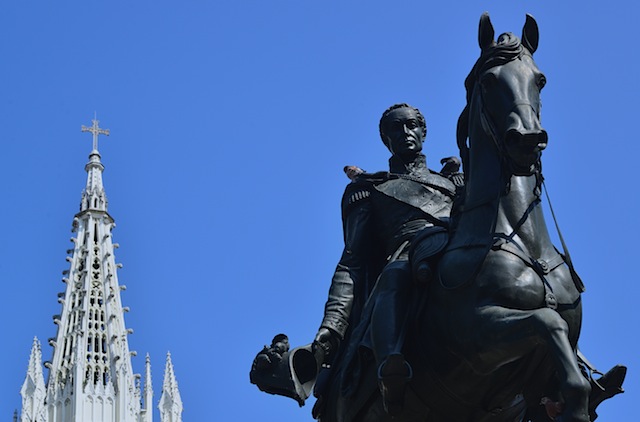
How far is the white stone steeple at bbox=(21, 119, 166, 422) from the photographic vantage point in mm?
128375

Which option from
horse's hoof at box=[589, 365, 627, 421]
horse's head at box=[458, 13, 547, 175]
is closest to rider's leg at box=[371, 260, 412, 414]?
horse's head at box=[458, 13, 547, 175]

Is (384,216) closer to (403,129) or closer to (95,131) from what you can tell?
(403,129)

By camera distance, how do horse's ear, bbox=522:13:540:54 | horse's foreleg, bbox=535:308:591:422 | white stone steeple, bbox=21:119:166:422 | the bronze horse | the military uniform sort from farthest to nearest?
white stone steeple, bbox=21:119:166:422 → the military uniform → horse's ear, bbox=522:13:540:54 → the bronze horse → horse's foreleg, bbox=535:308:591:422

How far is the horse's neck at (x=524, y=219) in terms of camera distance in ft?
39.8

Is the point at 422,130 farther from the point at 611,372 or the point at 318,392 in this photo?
the point at 611,372

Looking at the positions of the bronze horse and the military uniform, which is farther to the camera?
the military uniform

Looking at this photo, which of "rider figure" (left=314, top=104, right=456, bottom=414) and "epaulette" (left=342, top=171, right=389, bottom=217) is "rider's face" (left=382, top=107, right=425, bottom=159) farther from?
"epaulette" (left=342, top=171, right=389, bottom=217)

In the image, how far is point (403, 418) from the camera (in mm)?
12695

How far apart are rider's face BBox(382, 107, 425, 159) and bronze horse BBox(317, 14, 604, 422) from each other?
1616 mm

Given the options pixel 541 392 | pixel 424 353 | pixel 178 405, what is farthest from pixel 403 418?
pixel 178 405

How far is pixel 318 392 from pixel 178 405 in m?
118

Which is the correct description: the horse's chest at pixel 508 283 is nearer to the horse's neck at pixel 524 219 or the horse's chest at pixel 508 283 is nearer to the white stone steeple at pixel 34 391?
the horse's neck at pixel 524 219

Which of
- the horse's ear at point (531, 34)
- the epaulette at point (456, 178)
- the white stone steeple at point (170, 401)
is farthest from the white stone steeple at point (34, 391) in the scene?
the horse's ear at point (531, 34)

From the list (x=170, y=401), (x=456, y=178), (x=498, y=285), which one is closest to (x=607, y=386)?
(x=498, y=285)
